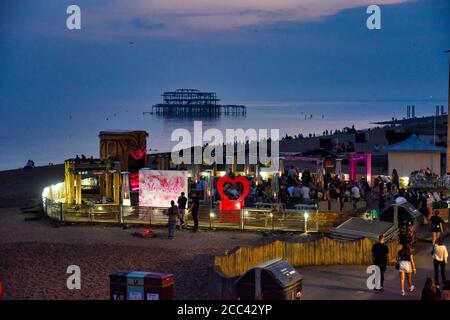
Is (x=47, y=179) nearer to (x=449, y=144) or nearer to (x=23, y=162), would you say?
(x=449, y=144)

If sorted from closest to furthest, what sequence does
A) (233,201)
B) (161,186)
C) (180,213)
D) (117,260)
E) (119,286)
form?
1. (119,286)
2. (117,260)
3. (180,213)
4. (233,201)
5. (161,186)

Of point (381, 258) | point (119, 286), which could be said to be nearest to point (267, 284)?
point (119, 286)

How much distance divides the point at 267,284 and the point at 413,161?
2037 cm

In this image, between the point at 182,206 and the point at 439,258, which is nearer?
the point at 439,258

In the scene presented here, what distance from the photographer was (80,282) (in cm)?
1530

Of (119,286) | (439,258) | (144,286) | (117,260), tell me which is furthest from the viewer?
(117,260)

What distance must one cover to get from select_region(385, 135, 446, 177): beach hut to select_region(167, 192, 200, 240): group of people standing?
467 inches

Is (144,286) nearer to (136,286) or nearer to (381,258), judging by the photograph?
(136,286)

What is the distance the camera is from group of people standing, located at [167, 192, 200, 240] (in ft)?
66.6

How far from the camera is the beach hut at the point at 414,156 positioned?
1227 inches

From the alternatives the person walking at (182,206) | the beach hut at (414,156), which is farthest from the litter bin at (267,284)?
the beach hut at (414,156)

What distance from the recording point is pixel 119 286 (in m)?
12.2

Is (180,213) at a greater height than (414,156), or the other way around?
(414,156)
